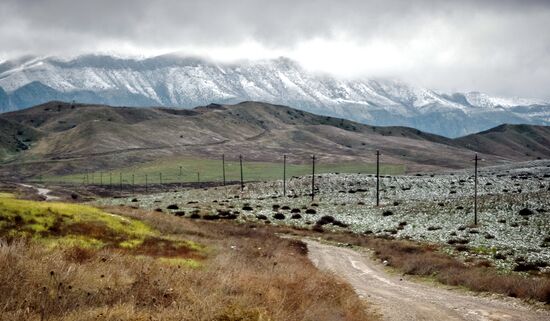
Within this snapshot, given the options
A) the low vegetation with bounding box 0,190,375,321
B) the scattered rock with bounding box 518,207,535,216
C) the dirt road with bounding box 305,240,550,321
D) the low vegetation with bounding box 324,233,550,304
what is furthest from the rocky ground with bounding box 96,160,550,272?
the low vegetation with bounding box 0,190,375,321

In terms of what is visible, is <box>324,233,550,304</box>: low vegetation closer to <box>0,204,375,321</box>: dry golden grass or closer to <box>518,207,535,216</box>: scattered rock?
<box>0,204,375,321</box>: dry golden grass

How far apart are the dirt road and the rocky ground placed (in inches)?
366

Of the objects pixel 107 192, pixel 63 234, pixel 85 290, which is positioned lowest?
pixel 107 192

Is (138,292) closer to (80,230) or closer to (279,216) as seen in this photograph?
(80,230)

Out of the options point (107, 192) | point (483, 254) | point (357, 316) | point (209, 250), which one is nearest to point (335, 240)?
point (483, 254)

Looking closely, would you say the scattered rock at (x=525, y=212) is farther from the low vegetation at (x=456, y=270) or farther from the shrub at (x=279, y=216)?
the shrub at (x=279, y=216)

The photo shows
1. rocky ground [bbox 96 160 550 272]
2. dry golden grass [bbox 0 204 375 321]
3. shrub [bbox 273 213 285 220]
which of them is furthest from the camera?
shrub [bbox 273 213 285 220]

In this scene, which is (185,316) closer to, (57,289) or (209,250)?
(57,289)

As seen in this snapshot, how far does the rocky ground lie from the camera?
4853 cm

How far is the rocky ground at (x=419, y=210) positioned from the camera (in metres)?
48.5

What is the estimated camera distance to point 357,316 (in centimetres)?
1752

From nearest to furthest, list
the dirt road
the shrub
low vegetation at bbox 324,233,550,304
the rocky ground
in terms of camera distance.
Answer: the dirt road < low vegetation at bbox 324,233,550,304 < the rocky ground < the shrub

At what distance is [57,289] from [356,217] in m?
71.5

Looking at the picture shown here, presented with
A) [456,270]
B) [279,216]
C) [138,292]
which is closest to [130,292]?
[138,292]
